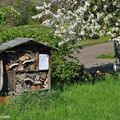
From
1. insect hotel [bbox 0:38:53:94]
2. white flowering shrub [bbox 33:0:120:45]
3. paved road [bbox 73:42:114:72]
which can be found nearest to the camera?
insect hotel [bbox 0:38:53:94]

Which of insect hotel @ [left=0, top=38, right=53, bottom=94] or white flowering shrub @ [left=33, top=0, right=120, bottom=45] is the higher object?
white flowering shrub @ [left=33, top=0, right=120, bottom=45]

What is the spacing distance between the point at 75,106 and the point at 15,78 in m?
1.58

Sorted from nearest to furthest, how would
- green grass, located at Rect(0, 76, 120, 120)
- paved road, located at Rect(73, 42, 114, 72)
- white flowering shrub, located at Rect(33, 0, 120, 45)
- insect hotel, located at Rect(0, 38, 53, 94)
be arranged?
green grass, located at Rect(0, 76, 120, 120) < insect hotel, located at Rect(0, 38, 53, 94) < white flowering shrub, located at Rect(33, 0, 120, 45) < paved road, located at Rect(73, 42, 114, 72)

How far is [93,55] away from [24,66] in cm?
1401

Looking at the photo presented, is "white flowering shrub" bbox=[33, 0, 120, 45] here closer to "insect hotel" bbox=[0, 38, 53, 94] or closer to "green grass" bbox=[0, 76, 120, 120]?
"insect hotel" bbox=[0, 38, 53, 94]

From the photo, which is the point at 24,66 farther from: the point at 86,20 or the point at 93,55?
the point at 93,55

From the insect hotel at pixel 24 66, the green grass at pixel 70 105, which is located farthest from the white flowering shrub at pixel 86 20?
the green grass at pixel 70 105

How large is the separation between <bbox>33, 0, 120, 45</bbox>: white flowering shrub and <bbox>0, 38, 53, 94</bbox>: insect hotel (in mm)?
1387

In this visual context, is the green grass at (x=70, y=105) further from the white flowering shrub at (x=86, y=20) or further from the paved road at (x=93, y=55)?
the paved road at (x=93, y=55)

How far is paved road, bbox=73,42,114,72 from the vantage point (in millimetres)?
20062

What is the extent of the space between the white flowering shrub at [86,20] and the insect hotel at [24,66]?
1.39 metres

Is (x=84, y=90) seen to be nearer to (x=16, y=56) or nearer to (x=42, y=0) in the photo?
(x=16, y=56)

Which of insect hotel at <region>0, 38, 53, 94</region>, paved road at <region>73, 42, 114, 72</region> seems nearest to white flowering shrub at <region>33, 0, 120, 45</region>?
insect hotel at <region>0, 38, 53, 94</region>

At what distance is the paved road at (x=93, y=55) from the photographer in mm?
20062
